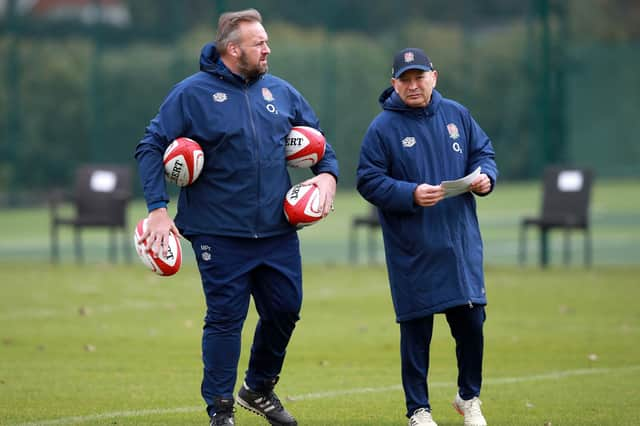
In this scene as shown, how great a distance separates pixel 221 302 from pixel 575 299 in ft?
22.9

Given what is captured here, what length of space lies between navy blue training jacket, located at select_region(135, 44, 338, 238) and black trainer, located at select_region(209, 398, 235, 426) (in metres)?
0.82

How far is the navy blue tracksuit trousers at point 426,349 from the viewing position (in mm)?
6699

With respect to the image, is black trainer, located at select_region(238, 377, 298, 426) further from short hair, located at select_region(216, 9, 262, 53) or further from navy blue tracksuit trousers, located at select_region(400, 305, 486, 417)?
short hair, located at select_region(216, 9, 262, 53)

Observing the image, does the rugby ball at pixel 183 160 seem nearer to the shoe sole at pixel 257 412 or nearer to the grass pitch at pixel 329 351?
the shoe sole at pixel 257 412

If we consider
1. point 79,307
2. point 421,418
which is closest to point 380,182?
point 421,418

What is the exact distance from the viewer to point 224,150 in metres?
6.60

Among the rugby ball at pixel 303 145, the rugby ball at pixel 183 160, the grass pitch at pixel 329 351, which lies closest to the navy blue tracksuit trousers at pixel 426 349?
the grass pitch at pixel 329 351

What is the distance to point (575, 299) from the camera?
42.3ft

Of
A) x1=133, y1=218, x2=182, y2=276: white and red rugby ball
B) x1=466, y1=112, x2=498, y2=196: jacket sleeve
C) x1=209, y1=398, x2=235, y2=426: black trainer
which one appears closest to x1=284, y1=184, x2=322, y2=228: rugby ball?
x1=133, y1=218, x2=182, y2=276: white and red rugby ball

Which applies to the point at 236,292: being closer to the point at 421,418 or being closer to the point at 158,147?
the point at 158,147

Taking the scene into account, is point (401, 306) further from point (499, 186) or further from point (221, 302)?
point (499, 186)

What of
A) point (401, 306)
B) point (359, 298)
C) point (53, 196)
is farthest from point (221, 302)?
point (53, 196)

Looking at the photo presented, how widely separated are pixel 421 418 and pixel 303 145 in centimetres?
150

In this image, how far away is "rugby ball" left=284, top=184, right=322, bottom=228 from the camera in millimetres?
6629
